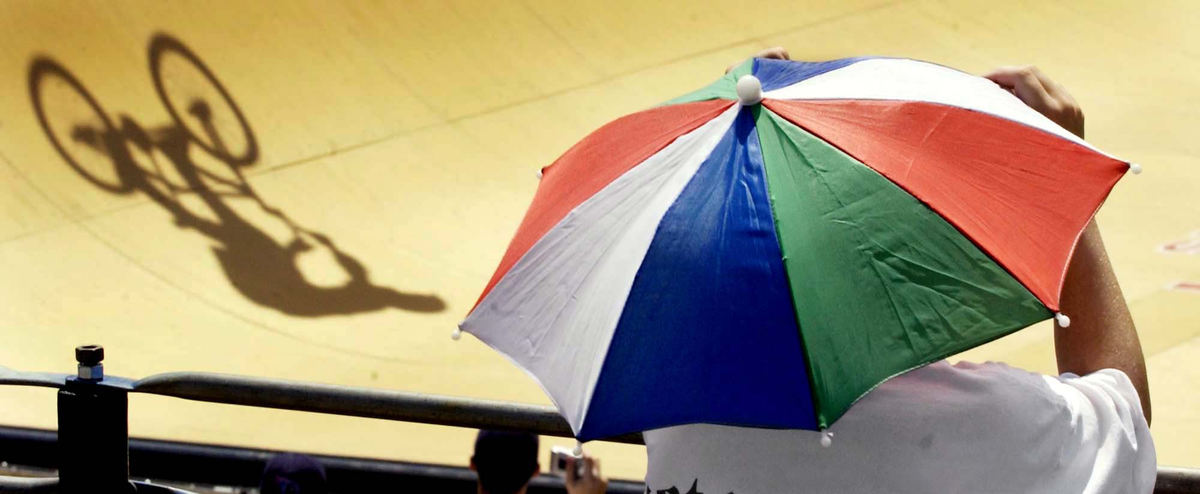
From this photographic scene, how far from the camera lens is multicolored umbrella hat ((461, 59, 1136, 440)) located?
1315 millimetres

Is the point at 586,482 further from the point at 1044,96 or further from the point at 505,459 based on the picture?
the point at 1044,96

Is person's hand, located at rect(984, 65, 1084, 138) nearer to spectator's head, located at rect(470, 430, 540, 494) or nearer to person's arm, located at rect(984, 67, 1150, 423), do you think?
person's arm, located at rect(984, 67, 1150, 423)

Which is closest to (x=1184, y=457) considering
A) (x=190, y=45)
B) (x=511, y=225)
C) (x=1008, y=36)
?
(x=511, y=225)

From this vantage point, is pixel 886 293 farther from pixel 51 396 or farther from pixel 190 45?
pixel 190 45

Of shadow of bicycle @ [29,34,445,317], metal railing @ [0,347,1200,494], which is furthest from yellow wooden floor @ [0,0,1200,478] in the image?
metal railing @ [0,347,1200,494]

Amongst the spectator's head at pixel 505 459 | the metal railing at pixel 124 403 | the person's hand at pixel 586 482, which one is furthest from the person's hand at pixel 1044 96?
the spectator's head at pixel 505 459

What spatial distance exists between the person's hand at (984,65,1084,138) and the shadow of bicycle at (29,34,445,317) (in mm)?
5356

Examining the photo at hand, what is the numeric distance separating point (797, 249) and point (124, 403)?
1207 mm

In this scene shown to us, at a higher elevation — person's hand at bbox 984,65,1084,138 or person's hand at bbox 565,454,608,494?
person's hand at bbox 984,65,1084,138

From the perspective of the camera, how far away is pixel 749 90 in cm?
149

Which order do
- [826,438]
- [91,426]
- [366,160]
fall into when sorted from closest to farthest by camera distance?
1. [826,438]
2. [91,426]
3. [366,160]

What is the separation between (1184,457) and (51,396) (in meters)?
4.73

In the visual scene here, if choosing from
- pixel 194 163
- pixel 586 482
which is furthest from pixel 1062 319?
pixel 194 163

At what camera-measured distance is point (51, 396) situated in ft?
20.0
